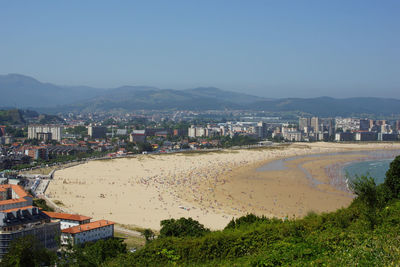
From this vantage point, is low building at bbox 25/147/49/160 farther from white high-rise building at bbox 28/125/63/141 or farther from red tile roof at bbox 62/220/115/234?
red tile roof at bbox 62/220/115/234

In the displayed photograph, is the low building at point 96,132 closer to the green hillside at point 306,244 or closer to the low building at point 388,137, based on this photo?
the low building at point 388,137

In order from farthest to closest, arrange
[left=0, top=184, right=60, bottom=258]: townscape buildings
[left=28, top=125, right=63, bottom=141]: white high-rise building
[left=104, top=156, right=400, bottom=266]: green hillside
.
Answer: [left=28, top=125, right=63, bottom=141]: white high-rise building
[left=0, top=184, right=60, bottom=258]: townscape buildings
[left=104, top=156, right=400, bottom=266]: green hillside

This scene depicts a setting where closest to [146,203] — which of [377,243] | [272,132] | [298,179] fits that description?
[298,179]

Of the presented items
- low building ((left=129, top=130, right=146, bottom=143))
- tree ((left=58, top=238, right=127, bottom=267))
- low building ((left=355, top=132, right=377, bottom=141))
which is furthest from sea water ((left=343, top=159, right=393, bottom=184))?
low building ((left=129, top=130, right=146, bottom=143))

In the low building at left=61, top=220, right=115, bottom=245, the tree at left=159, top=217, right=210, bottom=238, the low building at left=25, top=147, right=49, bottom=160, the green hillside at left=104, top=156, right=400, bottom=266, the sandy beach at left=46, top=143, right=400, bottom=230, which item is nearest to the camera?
the green hillside at left=104, top=156, right=400, bottom=266

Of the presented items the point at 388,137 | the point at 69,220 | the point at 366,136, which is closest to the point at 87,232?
the point at 69,220

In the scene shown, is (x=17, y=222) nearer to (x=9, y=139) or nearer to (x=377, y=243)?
(x=377, y=243)

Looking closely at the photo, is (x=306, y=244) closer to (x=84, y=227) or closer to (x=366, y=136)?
(x=84, y=227)
